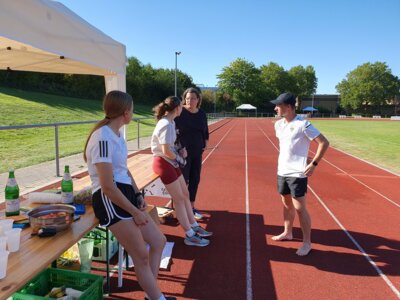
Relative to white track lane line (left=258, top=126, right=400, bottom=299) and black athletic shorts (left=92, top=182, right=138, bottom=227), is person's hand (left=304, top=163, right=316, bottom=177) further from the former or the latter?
black athletic shorts (left=92, top=182, right=138, bottom=227)

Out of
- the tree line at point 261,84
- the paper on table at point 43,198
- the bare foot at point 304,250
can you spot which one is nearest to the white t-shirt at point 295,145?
the bare foot at point 304,250

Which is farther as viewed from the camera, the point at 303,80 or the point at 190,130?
the point at 303,80

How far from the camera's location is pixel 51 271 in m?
2.80

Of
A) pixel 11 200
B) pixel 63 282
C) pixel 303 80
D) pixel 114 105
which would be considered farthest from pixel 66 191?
pixel 303 80

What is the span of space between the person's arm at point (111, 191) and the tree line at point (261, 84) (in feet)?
192

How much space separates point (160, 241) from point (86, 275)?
64 centimetres

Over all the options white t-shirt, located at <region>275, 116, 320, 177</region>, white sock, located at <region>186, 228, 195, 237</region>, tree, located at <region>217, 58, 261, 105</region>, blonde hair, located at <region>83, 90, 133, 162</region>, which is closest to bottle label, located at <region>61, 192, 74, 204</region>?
blonde hair, located at <region>83, 90, 133, 162</region>

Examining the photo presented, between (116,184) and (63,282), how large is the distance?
3.46 feet

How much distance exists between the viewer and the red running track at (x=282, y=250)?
3371 millimetres

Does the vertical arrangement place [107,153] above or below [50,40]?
below

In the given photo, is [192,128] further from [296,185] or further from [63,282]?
[63,282]

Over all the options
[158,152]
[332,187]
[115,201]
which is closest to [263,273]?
[158,152]

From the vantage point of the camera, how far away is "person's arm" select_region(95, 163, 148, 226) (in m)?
2.23

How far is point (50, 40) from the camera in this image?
2.66m
